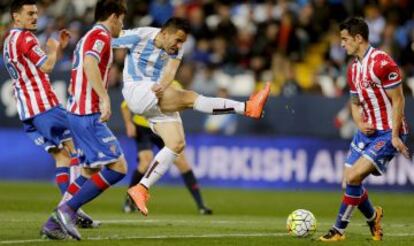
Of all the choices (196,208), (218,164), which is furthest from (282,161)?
(196,208)

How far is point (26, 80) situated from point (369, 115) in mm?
3925

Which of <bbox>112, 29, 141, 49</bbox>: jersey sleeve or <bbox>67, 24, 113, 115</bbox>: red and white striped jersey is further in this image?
<bbox>112, 29, 141, 49</bbox>: jersey sleeve

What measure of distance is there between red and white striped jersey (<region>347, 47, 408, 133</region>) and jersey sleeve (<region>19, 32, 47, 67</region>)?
3.28 meters

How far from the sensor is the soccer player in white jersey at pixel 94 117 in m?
10.4

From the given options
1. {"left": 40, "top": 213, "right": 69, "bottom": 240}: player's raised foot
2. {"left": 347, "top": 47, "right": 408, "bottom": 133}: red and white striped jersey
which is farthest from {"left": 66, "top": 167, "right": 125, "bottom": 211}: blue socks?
{"left": 347, "top": 47, "right": 408, "bottom": 133}: red and white striped jersey

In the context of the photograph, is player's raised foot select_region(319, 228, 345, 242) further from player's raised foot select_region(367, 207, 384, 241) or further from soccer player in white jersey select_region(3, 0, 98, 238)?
soccer player in white jersey select_region(3, 0, 98, 238)

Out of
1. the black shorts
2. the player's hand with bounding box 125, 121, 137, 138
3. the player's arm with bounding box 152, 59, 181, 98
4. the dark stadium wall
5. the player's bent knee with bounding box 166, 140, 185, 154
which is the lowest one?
the dark stadium wall

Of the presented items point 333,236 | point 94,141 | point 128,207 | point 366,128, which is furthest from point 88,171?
point 128,207

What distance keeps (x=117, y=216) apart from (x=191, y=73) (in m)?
8.54

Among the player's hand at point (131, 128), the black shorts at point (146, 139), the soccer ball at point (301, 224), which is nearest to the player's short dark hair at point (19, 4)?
the soccer ball at point (301, 224)

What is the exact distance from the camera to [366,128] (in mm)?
10961

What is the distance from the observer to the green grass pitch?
35.4 ft

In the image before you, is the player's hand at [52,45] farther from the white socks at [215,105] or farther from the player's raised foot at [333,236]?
the player's raised foot at [333,236]

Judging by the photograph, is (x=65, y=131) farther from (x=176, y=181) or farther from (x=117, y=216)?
(x=176, y=181)
